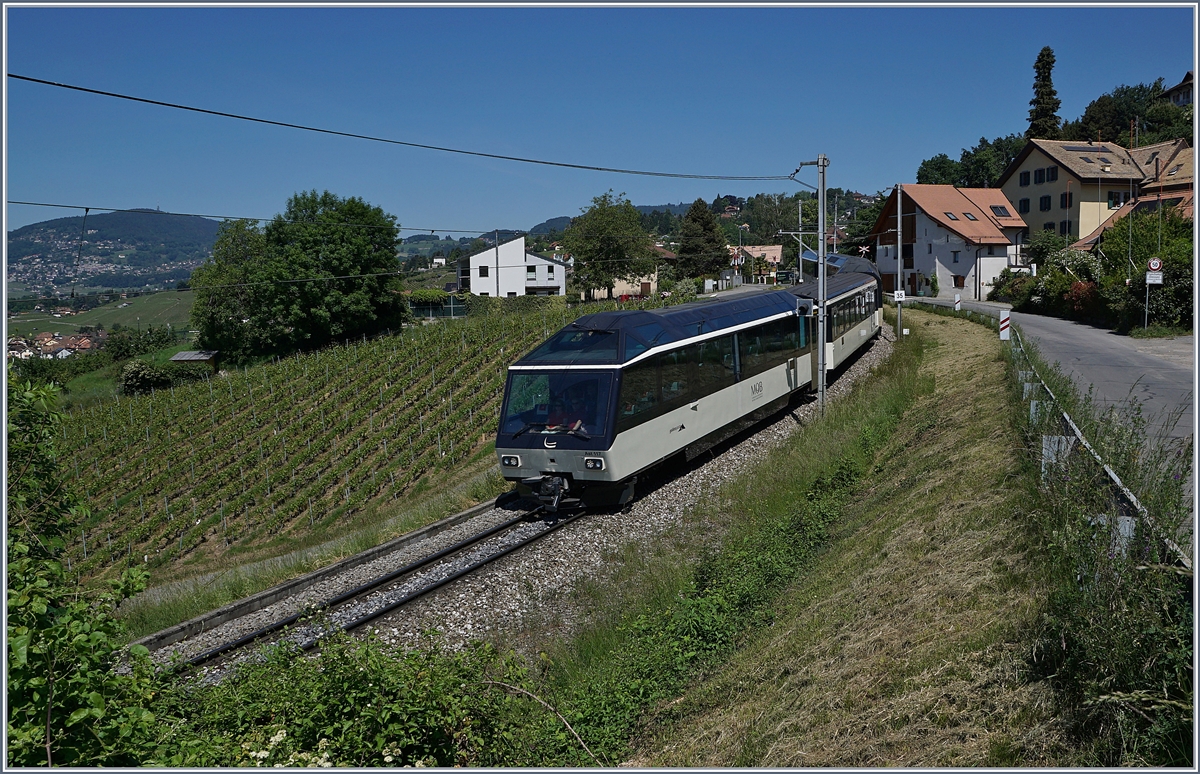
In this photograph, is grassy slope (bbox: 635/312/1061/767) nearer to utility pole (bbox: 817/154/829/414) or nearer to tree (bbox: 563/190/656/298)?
utility pole (bbox: 817/154/829/414)

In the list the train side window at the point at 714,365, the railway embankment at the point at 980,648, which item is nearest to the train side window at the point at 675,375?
the train side window at the point at 714,365

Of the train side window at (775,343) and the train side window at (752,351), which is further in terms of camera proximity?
the train side window at (775,343)

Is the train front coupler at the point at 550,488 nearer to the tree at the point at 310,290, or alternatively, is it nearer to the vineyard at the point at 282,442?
the vineyard at the point at 282,442

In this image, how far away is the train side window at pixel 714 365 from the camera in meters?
16.0

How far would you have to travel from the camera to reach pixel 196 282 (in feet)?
245

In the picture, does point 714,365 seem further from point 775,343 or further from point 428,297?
point 428,297

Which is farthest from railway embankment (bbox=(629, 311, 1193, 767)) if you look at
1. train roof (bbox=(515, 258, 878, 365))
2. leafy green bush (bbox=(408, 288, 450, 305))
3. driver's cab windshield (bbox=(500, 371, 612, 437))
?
leafy green bush (bbox=(408, 288, 450, 305))

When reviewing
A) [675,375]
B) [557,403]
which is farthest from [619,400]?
[675,375]

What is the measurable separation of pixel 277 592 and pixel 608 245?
55.0 meters

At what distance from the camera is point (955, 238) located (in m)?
60.0

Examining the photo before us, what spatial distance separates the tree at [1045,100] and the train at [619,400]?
79880 millimetres

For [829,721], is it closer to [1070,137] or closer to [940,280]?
[940,280]

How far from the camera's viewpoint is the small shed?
64.2 meters

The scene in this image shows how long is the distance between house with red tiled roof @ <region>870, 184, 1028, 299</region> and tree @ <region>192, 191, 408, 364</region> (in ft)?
120
